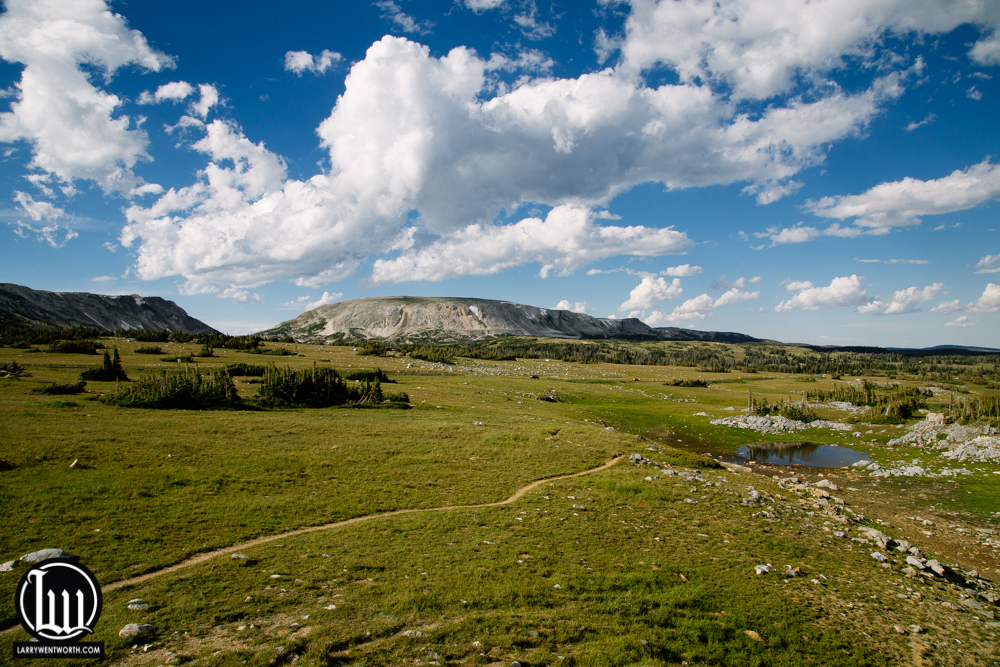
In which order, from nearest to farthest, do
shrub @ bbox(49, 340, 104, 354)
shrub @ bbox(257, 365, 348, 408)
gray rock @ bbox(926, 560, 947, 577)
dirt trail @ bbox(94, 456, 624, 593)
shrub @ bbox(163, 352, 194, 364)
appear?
dirt trail @ bbox(94, 456, 624, 593)
gray rock @ bbox(926, 560, 947, 577)
shrub @ bbox(257, 365, 348, 408)
shrub @ bbox(163, 352, 194, 364)
shrub @ bbox(49, 340, 104, 354)

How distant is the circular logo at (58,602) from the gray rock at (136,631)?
0.92 m

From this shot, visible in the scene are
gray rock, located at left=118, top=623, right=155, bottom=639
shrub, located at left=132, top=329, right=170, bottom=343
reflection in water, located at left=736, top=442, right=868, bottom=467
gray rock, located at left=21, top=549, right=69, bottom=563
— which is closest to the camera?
gray rock, located at left=118, top=623, right=155, bottom=639

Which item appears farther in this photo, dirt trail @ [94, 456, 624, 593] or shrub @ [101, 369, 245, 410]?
shrub @ [101, 369, 245, 410]

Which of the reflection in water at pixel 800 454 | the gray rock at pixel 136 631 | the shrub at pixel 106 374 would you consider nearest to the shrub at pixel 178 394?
the shrub at pixel 106 374

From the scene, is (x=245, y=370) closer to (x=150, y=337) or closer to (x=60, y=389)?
(x=60, y=389)

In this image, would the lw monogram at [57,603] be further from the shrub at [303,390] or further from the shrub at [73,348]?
the shrub at [73,348]

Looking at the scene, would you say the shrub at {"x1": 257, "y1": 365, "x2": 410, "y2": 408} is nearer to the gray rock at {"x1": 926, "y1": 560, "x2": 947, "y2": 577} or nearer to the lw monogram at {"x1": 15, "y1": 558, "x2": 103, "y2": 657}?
the lw monogram at {"x1": 15, "y1": 558, "x2": 103, "y2": 657}

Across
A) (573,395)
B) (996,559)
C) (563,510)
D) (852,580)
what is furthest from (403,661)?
(573,395)

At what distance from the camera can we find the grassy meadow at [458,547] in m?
9.09

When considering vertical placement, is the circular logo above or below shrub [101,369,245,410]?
below

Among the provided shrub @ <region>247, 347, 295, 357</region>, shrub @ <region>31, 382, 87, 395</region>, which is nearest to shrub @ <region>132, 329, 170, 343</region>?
shrub @ <region>247, 347, 295, 357</region>

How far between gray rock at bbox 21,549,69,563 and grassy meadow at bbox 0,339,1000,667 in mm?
464

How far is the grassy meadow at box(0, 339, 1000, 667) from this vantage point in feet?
29.8

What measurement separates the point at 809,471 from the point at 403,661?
3677 cm
